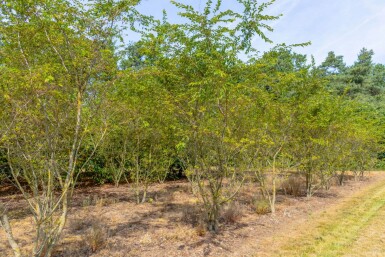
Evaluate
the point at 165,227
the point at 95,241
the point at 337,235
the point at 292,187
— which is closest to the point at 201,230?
the point at 165,227

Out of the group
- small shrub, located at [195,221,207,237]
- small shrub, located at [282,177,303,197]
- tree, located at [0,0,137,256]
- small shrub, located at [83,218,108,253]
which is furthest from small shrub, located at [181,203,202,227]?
small shrub, located at [282,177,303,197]

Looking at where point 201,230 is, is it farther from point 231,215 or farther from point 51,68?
point 51,68

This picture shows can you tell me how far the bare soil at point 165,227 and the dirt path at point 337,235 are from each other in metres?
0.26

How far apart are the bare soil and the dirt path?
26cm

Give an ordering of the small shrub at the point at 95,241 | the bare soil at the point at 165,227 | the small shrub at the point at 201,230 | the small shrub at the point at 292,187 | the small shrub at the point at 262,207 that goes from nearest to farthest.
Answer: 1. the small shrub at the point at 95,241
2. the bare soil at the point at 165,227
3. the small shrub at the point at 201,230
4. the small shrub at the point at 262,207
5. the small shrub at the point at 292,187

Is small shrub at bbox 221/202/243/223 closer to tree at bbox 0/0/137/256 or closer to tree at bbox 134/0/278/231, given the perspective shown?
tree at bbox 134/0/278/231

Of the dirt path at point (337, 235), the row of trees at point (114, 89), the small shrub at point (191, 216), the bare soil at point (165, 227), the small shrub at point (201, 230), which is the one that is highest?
the row of trees at point (114, 89)

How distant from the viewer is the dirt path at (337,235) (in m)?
6.54

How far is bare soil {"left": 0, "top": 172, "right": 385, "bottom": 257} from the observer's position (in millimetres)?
6457

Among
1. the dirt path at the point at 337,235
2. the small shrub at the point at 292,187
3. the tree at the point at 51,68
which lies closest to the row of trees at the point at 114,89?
the tree at the point at 51,68

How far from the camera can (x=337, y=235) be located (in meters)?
7.62

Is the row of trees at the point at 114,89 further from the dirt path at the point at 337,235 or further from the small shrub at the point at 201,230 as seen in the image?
the dirt path at the point at 337,235

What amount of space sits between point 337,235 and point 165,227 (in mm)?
4801

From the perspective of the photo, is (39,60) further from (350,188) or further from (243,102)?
(350,188)
